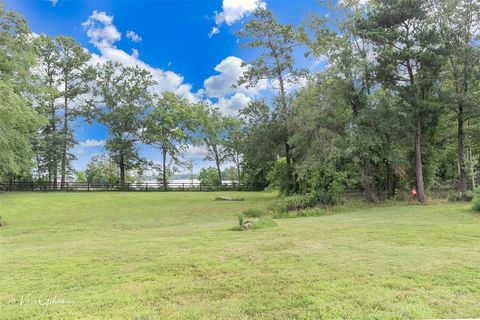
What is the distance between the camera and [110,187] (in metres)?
34.4

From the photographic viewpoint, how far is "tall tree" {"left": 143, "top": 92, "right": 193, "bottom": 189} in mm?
37969

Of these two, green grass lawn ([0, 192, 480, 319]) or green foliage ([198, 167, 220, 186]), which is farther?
green foliage ([198, 167, 220, 186])

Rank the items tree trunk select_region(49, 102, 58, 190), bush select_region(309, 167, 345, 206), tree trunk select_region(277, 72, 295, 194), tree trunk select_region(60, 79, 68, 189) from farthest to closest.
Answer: tree trunk select_region(60, 79, 68, 189), tree trunk select_region(49, 102, 58, 190), tree trunk select_region(277, 72, 295, 194), bush select_region(309, 167, 345, 206)

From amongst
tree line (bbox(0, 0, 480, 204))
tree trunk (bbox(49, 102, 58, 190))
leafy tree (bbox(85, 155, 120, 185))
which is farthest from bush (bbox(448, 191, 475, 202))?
leafy tree (bbox(85, 155, 120, 185))

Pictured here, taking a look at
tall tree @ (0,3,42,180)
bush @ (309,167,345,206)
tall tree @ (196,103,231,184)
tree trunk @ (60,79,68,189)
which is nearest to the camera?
bush @ (309,167,345,206)

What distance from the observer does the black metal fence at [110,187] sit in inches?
1266

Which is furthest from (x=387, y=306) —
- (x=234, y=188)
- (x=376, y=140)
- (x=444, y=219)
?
(x=234, y=188)

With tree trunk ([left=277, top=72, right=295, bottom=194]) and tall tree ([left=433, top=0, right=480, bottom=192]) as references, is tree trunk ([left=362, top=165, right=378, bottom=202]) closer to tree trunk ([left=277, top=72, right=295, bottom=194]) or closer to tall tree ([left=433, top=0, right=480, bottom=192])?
tall tree ([left=433, top=0, right=480, bottom=192])

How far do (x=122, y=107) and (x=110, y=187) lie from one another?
9.38 metres

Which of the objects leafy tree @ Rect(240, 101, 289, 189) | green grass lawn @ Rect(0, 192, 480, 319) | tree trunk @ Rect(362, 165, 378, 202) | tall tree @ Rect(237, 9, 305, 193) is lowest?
green grass lawn @ Rect(0, 192, 480, 319)

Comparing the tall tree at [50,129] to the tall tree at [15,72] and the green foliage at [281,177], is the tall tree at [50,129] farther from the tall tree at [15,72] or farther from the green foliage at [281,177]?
the green foliage at [281,177]

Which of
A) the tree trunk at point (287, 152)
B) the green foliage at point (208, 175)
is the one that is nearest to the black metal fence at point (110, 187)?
the green foliage at point (208, 175)

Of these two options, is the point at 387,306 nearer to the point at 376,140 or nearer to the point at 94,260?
the point at 94,260

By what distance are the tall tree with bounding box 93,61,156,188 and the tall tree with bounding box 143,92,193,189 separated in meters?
1.32
